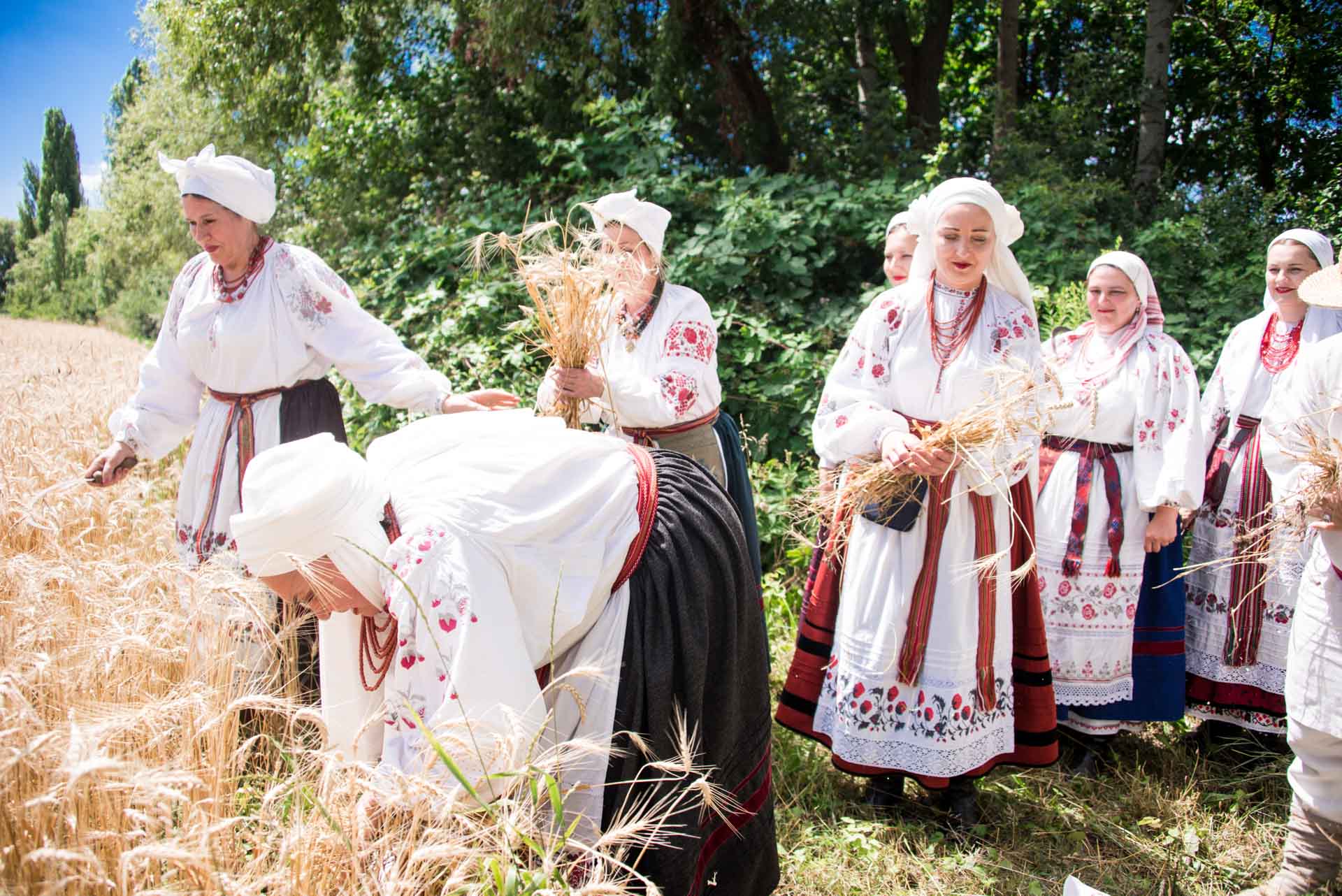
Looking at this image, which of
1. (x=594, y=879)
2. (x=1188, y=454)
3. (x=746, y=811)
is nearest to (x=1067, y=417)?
(x=1188, y=454)

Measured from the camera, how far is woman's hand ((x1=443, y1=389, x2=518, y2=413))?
2.97 m

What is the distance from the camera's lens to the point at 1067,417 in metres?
3.62

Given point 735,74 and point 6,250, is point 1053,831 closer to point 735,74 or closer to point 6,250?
point 735,74

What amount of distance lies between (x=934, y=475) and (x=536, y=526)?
59.4 inches

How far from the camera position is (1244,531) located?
3.64m

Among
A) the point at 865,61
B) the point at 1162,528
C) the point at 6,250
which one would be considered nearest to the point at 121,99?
the point at 6,250

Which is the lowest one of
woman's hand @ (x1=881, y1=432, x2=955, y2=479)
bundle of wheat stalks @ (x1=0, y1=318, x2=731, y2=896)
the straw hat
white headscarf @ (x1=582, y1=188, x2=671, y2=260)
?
bundle of wheat stalks @ (x1=0, y1=318, x2=731, y2=896)

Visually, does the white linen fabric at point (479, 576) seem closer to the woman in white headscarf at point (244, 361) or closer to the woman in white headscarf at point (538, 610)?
the woman in white headscarf at point (538, 610)

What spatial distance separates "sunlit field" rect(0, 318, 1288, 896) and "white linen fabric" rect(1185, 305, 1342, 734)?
30 cm

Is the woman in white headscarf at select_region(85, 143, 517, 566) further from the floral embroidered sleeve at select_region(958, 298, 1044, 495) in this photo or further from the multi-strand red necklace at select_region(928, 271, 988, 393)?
the floral embroidered sleeve at select_region(958, 298, 1044, 495)

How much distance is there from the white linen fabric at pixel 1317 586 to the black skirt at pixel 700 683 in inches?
54.4

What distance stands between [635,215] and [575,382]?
755mm

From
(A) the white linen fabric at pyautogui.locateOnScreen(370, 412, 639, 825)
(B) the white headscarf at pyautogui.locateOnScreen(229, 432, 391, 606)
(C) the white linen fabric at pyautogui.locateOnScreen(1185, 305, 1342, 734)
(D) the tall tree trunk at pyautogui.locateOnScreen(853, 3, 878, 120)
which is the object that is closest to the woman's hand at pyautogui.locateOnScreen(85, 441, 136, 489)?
(A) the white linen fabric at pyautogui.locateOnScreen(370, 412, 639, 825)

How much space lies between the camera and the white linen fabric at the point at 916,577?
290cm
